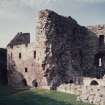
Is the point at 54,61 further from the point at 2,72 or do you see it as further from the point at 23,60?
the point at 2,72

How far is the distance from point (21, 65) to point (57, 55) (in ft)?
20.2

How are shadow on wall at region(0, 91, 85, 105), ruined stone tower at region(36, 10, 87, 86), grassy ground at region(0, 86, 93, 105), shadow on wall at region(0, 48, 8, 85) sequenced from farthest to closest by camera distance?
shadow on wall at region(0, 48, 8, 85), ruined stone tower at region(36, 10, 87, 86), grassy ground at region(0, 86, 93, 105), shadow on wall at region(0, 91, 85, 105)

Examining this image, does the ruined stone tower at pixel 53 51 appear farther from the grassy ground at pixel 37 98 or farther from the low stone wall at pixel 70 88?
the grassy ground at pixel 37 98

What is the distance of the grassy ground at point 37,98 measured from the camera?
2717cm

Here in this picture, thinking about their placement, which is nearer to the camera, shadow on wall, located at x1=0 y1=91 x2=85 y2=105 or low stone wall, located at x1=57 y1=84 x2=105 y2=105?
Result: shadow on wall, located at x1=0 y1=91 x2=85 y2=105

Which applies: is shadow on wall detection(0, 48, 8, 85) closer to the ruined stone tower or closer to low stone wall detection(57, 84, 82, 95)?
the ruined stone tower

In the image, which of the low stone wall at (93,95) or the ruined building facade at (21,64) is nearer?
the low stone wall at (93,95)

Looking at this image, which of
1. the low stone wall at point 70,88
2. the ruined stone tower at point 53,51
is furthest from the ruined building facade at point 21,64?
the low stone wall at point 70,88

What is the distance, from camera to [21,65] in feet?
131

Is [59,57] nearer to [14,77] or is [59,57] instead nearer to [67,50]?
[67,50]

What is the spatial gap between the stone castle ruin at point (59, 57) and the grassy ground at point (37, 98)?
1470mm

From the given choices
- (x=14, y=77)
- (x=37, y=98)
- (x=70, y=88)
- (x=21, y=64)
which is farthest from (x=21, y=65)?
(x=37, y=98)

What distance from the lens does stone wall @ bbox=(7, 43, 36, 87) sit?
38219 mm

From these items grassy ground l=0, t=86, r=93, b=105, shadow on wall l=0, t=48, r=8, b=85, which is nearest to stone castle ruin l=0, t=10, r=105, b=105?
grassy ground l=0, t=86, r=93, b=105
